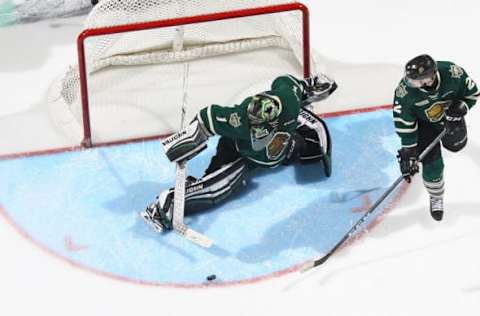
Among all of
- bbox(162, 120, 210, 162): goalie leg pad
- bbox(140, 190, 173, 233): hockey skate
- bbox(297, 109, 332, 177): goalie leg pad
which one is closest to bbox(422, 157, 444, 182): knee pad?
bbox(297, 109, 332, 177): goalie leg pad

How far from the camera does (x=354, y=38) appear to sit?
5969mm

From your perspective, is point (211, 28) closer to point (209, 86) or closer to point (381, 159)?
point (209, 86)

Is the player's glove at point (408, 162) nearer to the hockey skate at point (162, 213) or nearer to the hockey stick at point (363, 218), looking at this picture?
the hockey stick at point (363, 218)

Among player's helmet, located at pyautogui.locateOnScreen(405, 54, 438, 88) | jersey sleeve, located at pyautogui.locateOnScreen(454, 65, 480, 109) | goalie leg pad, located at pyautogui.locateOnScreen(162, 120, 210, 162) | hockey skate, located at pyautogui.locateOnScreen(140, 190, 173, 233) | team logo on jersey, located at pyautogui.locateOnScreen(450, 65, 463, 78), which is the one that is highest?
player's helmet, located at pyautogui.locateOnScreen(405, 54, 438, 88)

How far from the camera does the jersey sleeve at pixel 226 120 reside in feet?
14.1

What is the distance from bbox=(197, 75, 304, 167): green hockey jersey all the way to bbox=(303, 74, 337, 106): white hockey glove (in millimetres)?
91

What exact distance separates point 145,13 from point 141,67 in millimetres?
526

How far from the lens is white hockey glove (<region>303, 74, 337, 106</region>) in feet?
15.1

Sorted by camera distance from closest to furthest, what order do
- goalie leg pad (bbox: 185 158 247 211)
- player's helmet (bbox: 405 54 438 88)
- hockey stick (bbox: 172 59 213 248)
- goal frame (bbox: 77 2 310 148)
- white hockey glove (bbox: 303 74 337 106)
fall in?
player's helmet (bbox: 405 54 438 88) < hockey stick (bbox: 172 59 213 248) < goalie leg pad (bbox: 185 158 247 211) < white hockey glove (bbox: 303 74 337 106) < goal frame (bbox: 77 2 310 148)

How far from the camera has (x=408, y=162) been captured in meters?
4.16

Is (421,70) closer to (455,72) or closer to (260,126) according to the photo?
(455,72)

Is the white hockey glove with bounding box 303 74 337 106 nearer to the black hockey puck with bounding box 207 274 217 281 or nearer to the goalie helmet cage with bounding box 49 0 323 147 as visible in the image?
the goalie helmet cage with bounding box 49 0 323 147

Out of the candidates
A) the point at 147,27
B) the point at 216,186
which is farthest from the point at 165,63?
the point at 216,186

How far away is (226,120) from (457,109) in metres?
0.98
